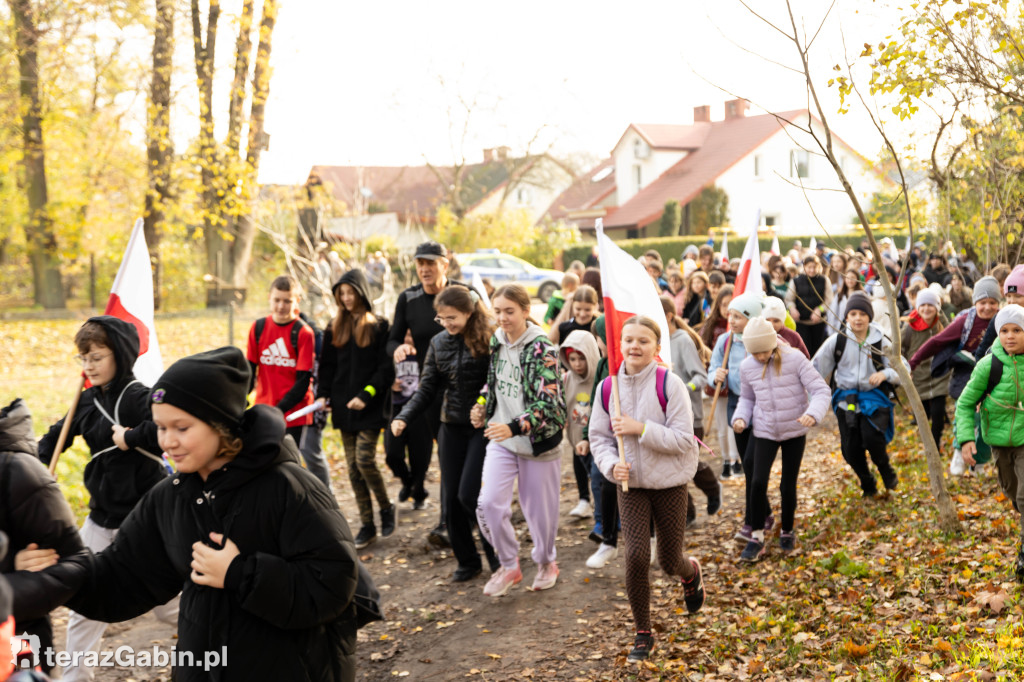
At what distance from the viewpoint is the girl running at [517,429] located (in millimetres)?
6484

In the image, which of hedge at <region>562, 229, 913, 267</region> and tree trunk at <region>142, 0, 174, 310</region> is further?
hedge at <region>562, 229, 913, 267</region>

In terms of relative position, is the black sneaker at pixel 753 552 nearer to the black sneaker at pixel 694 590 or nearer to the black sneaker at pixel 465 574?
the black sneaker at pixel 694 590

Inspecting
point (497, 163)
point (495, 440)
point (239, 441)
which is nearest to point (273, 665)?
point (239, 441)

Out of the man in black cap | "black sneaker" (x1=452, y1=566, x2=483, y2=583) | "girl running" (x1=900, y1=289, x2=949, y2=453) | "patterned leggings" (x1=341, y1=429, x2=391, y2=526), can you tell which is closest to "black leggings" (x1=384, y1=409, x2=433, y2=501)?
"patterned leggings" (x1=341, y1=429, x2=391, y2=526)

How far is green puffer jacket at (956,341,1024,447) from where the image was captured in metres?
5.93

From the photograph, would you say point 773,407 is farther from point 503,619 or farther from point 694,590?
point 503,619

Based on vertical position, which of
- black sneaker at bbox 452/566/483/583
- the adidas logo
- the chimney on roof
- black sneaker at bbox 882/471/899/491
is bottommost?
black sneaker at bbox 452/566/483/583

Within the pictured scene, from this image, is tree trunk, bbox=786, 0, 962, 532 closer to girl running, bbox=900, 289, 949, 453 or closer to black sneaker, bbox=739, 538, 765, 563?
black sneaker, bbox=739, 538, 765, 563

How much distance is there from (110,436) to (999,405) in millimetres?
5287

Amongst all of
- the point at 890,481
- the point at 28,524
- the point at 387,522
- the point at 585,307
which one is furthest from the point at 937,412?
the point at 28,524

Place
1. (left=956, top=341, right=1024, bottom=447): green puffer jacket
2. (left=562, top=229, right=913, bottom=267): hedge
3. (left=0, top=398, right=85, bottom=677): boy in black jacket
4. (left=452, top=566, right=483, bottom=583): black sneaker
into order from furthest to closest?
(left=562, top=229, right=913, bottom=267): hedge
(left=452, top=566, right=483, bottom=583): black sneaker
(left=956, top=341, right=1024, bottom=447): green puffer jacket
(left=0, top=398, right=85, bottom=677): boy in black jacket

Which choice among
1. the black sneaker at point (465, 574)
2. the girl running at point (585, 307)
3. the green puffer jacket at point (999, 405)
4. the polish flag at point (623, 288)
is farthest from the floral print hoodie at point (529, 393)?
the green puffer jacket at point (999, 405)

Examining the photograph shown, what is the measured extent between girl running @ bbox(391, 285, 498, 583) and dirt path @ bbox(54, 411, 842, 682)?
2.04ft

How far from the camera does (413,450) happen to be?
29.7ft
